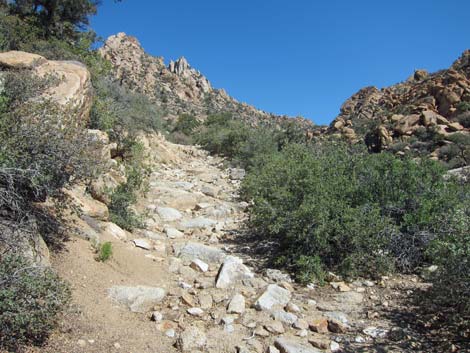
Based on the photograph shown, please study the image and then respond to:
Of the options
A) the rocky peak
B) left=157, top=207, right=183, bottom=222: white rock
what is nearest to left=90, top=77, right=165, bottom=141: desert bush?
left=157, top=207, right=183, bottom=222: white rock

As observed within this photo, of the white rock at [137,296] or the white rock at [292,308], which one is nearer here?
the white rock at [137,296]

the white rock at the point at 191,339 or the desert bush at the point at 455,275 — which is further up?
the desert bush at the point at 455,275

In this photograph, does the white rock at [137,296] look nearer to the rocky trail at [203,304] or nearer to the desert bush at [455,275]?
the rocky trail at [203,304]

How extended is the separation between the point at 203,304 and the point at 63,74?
13.6 feet

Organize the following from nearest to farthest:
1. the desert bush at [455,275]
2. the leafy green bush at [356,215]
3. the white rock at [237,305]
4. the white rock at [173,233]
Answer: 1. the desert bush at [455,275]
2. the white rock at [237,305]
3. the leafy green bush at [356,215]
4. the white rock at [173,233]

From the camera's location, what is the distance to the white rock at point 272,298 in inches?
164

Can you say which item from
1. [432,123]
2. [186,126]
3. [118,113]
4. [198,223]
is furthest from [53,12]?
[432,123]

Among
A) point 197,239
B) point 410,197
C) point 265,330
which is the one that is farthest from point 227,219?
point 265,330

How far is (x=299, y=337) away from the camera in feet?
12.1

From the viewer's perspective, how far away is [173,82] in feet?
182

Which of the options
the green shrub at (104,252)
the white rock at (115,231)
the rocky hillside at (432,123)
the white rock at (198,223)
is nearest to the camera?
the green shrub at (104,252)

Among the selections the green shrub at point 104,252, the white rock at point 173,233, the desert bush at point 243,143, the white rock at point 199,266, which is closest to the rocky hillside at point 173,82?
the desert bush at point 243,143

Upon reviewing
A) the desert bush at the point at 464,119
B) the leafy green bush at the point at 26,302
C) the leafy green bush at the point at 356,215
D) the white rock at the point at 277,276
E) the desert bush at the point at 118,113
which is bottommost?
the leafy green bush at the point at 26,302

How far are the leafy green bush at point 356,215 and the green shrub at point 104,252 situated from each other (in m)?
2.26
